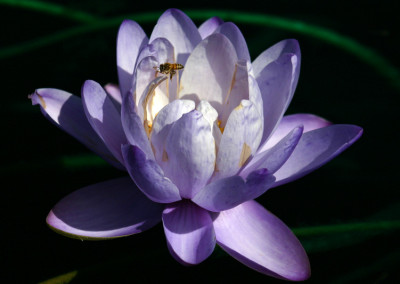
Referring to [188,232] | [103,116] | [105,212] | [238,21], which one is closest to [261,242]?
[188,232]

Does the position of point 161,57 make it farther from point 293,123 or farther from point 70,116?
point 293,123

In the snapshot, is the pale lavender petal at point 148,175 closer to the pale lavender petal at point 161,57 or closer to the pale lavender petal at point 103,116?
the pale lavender petal at point 103,116

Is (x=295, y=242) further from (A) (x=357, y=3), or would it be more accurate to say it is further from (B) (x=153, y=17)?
(A) (x=357, y=3)

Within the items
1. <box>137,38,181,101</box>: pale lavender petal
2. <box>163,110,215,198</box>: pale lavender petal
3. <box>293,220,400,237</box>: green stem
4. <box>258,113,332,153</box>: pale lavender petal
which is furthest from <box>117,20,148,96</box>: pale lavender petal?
<box>293,220,400,237</box>: green stem

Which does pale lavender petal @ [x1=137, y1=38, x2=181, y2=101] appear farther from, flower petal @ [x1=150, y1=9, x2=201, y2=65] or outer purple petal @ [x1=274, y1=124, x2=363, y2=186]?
outer purple petal @ [x1=274, y1=124, x2=363, y2=186]

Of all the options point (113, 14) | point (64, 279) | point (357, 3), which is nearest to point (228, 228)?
point (64, 279)

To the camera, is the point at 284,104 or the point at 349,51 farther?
the point at 349,51
